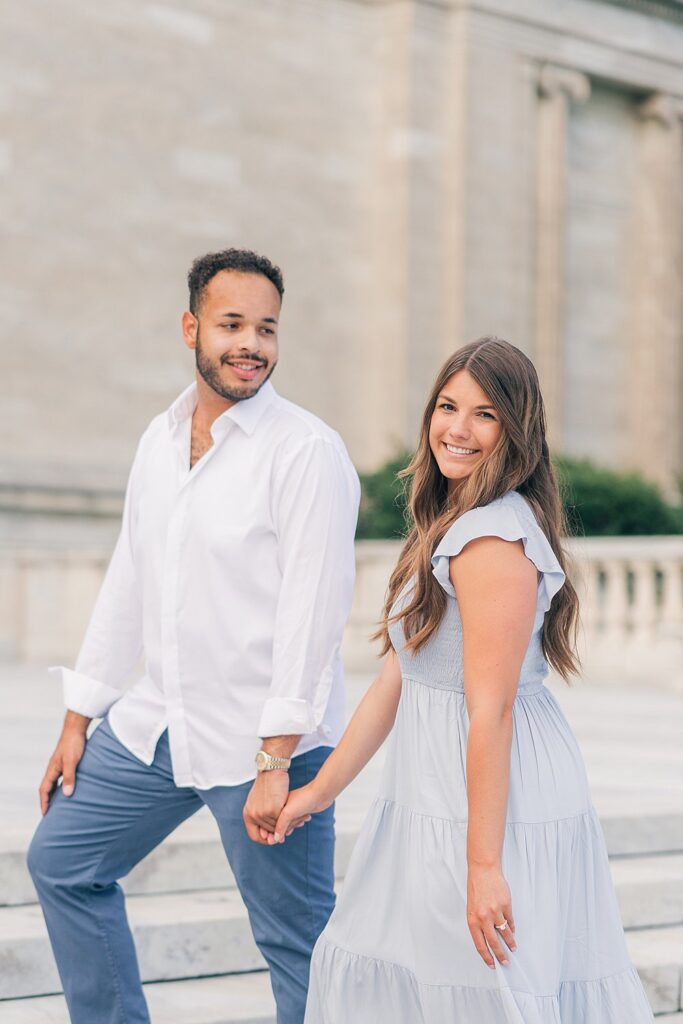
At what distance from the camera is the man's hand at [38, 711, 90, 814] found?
347 centimetres

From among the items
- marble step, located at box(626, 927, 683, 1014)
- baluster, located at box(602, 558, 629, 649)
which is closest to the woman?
marble step, located at box(626, 927, 683, 1014)

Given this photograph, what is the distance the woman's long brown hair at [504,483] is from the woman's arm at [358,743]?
0.59 feet

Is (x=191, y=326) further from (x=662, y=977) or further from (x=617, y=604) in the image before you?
(x=617, y=604)

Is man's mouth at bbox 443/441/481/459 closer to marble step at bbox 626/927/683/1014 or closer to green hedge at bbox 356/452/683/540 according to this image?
marble step at bbox 626/927/683/1014

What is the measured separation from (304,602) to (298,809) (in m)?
0.44

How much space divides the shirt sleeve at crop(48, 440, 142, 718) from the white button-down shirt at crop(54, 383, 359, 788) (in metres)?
0.13

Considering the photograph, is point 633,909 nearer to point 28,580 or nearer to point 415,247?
point 28,580

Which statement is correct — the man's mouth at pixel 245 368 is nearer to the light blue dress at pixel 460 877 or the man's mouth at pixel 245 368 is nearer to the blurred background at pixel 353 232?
the light blue dress at pixel 460 877

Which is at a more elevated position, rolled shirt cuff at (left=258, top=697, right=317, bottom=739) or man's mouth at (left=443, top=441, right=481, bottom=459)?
man's mouth at (left=443, top=441, right=481, bottom=459)

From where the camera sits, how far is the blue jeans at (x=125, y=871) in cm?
331

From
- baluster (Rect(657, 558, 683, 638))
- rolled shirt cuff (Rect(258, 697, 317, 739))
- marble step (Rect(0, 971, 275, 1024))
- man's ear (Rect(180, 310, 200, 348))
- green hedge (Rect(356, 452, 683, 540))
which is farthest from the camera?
green hedge (Rect(356, 452, 683, 540))

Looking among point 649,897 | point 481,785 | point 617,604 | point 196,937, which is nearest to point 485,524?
point 481,785

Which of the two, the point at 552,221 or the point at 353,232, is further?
the point at 552,221

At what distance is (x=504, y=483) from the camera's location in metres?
2.95
